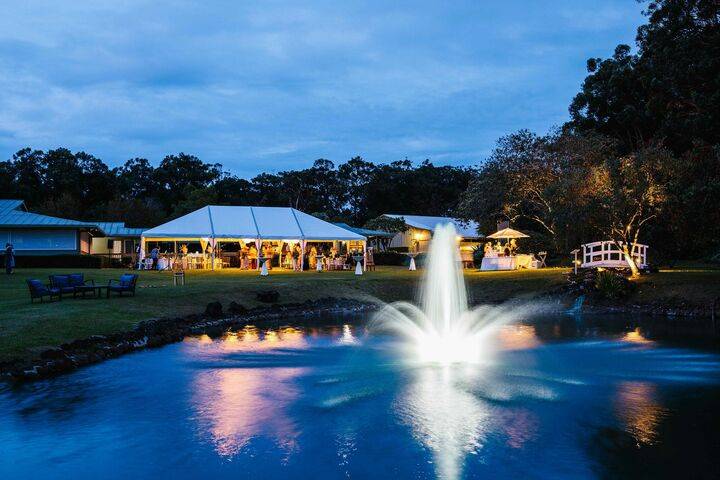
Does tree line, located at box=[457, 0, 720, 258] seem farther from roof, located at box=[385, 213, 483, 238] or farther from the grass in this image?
roof, located at box=[385, 213, 483, 238]

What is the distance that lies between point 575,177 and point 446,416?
78.7ft

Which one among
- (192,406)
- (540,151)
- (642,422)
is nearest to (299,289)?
(192,406)

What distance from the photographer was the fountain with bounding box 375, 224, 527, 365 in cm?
1430

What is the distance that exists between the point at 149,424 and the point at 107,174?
6897 centimetres

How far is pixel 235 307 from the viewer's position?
65.7 feet

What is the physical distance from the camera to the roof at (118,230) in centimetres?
5116

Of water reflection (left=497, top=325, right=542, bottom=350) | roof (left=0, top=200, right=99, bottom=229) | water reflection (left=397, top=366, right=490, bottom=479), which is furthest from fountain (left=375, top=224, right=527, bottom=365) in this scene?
roof (left=0, top=200, right=99, bottom=229)

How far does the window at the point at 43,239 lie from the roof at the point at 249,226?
11.3m

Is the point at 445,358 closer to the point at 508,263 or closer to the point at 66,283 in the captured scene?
the point at 66,283

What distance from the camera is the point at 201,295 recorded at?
21.0 meters

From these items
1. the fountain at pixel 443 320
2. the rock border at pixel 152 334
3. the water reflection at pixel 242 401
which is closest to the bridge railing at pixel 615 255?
the fountain at pixel 443 320

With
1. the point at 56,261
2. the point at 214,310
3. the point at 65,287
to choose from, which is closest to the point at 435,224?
the point at 56,261

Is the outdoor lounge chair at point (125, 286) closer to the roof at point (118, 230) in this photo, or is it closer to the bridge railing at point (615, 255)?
the bridge railing at point (615, 255)

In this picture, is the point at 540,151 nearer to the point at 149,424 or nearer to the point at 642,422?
the point at 642,422
